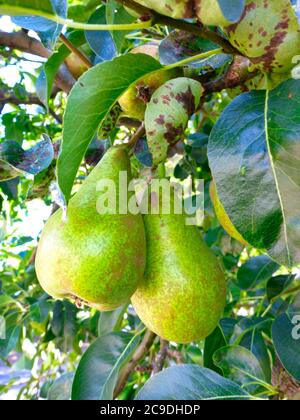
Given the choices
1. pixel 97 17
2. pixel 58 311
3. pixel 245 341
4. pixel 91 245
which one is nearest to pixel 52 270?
pixel 91 245

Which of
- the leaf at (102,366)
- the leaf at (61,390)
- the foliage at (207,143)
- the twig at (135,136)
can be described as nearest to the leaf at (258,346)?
the foliage at (207,143)

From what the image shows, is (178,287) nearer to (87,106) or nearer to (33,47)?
(87,106)

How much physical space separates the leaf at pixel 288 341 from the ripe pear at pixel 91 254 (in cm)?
32

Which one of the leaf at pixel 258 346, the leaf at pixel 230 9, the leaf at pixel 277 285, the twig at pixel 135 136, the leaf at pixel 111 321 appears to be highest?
the leaf at pixel 230 9

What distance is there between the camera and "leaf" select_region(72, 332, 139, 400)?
3.09 ft

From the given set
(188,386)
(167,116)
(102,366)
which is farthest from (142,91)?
(102,366)

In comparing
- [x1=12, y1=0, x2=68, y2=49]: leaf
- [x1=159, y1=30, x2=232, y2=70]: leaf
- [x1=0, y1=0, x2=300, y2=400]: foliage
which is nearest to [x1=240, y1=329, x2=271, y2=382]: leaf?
[x1=0, y1=0, x2=300, y2=400]: foliage

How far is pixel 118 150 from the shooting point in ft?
2.86

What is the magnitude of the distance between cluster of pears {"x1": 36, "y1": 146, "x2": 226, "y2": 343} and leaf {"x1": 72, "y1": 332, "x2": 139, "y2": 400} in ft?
0.66

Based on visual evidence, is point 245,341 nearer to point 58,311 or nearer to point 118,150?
point 118,150

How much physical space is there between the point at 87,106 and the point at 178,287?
341 mm

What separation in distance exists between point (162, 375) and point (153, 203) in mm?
303

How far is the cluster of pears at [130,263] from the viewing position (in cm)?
71

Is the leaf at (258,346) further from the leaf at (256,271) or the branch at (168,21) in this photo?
the branch at (168,21)
